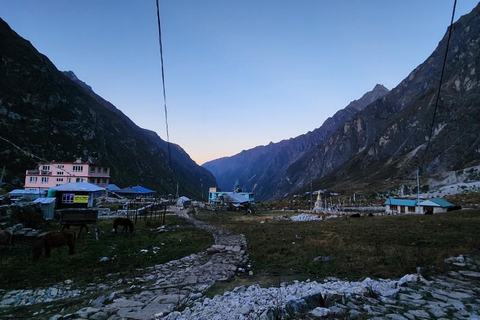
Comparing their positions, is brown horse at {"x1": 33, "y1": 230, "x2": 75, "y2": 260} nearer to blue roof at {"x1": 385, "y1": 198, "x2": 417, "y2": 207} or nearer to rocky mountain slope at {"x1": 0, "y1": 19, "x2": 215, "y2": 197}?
blue roof at {"x1": 385, "y1": 198, "x2": 417, "y2": 207}

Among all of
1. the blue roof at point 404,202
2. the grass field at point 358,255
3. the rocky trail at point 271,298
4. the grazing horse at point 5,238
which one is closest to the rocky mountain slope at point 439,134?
the blue roof at point 404,202

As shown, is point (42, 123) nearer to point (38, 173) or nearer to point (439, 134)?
point (38, 173)

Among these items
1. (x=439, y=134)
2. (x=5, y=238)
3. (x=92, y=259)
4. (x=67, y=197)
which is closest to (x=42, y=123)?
(x=67, y=197)

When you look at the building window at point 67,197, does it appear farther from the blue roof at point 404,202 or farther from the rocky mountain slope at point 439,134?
the rocky mountain slope at point 439,134

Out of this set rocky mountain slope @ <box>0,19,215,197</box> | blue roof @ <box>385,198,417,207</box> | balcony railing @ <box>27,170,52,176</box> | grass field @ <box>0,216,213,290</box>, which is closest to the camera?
grass field @ <box>0,216,213,290</box>

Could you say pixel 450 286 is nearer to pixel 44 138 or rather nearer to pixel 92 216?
pixel 92 216

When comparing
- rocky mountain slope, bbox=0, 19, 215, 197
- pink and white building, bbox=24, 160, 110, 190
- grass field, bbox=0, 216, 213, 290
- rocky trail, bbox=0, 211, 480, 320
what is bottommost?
grass field, bbox=0, 216, 213, 290

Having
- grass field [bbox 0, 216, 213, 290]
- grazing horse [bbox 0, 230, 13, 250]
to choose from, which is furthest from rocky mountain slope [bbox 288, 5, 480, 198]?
grazing horse [bbox 0, 230, 13, 250]

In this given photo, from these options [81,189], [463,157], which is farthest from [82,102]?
[463,157]

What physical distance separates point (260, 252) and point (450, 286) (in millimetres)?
8632

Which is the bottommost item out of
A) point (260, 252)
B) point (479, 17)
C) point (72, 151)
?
point (260, 252)

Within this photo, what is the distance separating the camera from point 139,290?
345 inches

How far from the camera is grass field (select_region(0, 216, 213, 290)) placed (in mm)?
10391

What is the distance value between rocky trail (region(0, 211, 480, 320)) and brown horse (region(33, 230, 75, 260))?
139 inches
